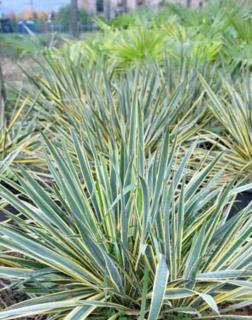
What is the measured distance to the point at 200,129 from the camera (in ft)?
9.67

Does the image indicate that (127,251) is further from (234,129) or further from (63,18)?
(63,18)

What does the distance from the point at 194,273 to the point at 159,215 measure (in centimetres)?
26

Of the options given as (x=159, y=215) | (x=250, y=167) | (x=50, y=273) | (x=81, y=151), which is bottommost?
(x=250, y=167)

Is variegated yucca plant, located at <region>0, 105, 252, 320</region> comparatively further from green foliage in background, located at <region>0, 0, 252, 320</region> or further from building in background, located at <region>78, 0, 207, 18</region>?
building in background, located at <region>78, 0, 207, 18</region>

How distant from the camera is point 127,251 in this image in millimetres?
1522

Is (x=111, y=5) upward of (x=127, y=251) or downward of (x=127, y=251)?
downward

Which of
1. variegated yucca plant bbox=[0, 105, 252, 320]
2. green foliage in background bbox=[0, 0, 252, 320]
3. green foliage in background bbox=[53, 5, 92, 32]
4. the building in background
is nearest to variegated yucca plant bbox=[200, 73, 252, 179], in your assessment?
green foliage in background bbox=[0, 0, 252, 320]

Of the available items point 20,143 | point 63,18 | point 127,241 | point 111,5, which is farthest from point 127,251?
point 111,5

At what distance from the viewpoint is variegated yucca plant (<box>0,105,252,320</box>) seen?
146 centimetres

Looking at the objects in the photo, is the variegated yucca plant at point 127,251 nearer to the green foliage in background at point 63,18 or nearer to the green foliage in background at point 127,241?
the green foliage in background at point 127,241

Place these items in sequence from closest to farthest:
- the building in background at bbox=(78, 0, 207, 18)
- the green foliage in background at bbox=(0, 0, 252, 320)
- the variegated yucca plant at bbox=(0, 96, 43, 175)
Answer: the green foliage in background at bbox=(0, 0, 252, 320)
the variegated yucca plant at bbox=(0, 96, 43, 175)
the building in background at bbox=(78, 0, 207, 18)

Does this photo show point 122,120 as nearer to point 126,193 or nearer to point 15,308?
point 126,193

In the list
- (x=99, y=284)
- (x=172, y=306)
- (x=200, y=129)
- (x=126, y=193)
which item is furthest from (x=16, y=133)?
(x=172, y=306)

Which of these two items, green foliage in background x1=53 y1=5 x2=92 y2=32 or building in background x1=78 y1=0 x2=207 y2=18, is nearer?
green foliage in background x1=53 y1=5 x2=92 y2=32
